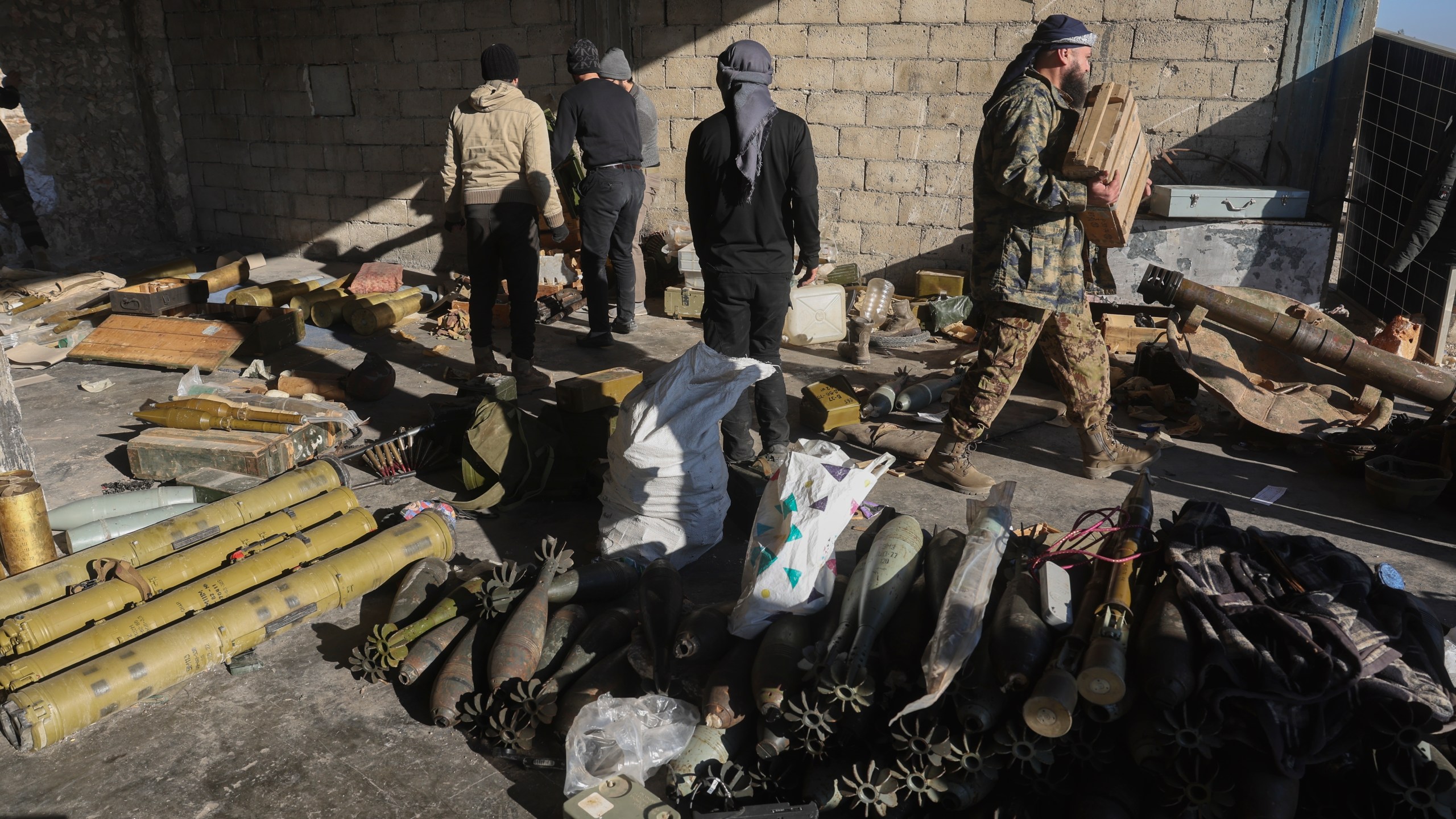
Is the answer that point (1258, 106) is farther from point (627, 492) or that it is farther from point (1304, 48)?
point (627, 492)

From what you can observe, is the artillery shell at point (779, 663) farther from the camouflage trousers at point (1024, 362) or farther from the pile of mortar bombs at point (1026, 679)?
the camouflage trousers at point (1024, 362)

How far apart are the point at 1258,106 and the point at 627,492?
5999mm

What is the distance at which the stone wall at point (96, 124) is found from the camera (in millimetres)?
10648

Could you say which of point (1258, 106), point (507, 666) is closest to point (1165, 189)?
point (1258, 106)

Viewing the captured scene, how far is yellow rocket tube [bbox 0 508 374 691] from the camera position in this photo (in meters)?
3.18

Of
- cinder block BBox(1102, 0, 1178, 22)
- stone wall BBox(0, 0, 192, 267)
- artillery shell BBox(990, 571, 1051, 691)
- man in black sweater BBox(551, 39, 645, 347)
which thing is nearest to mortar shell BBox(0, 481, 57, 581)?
artillery shell BBox(990, 571, 1051, 691)

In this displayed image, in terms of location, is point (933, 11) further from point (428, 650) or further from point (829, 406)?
point (428, 650)

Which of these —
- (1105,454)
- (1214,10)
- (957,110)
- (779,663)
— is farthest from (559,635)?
(1214,10)

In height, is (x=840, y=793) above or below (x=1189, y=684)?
below

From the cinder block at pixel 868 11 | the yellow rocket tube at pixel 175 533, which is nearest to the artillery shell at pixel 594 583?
the yellow rocket tube at pixel 175 533

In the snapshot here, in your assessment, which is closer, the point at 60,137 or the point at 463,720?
the point at 463,720

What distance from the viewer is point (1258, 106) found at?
7.17 meters

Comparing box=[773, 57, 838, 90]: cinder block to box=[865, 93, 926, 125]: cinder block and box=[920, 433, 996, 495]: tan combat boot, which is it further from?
box=[920, 433, 996, 495]: tan combat boot

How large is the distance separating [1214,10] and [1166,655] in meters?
6.34
